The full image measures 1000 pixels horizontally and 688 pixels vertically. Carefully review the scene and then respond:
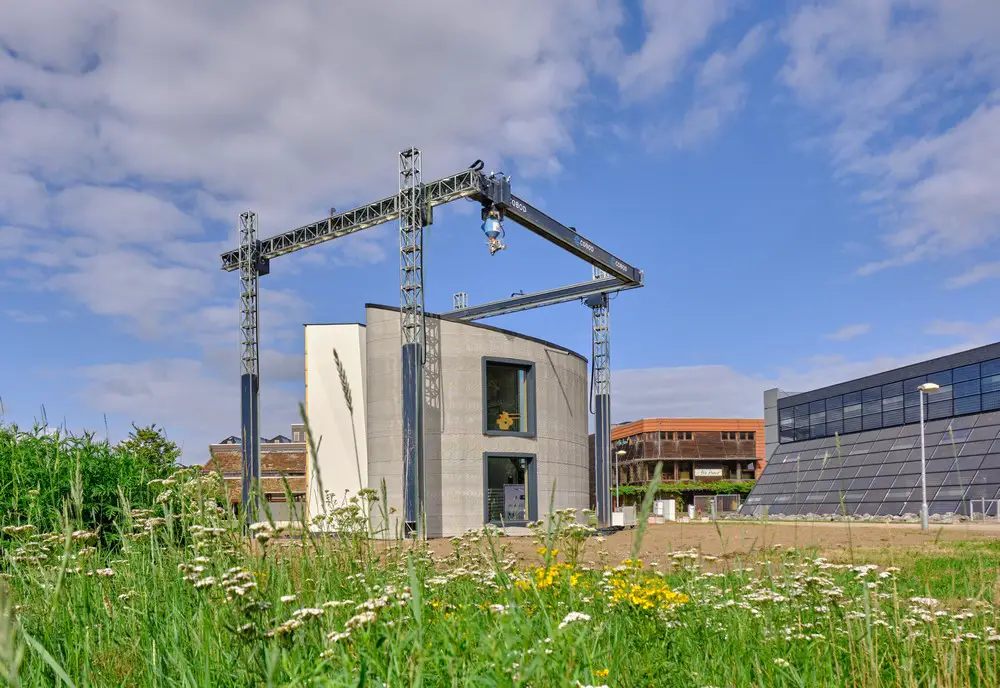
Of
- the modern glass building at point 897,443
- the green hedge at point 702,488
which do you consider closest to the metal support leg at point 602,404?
the modern glass building at point 897,443

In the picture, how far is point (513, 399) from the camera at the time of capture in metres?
27.7

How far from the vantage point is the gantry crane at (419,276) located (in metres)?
21.2

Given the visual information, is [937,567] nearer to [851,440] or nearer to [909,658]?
[909,658]

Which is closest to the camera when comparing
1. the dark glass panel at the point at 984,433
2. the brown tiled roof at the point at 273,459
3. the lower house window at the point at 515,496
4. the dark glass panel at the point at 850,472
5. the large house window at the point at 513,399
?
the lower house window at the point at 515,496

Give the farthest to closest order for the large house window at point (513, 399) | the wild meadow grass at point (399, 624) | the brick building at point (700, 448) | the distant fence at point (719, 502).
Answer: the brick building at point (700, 448) → the distant fence at point (719, 502) → the large house window at point (513, 399) → the wild meadow grass at point (399, 624)

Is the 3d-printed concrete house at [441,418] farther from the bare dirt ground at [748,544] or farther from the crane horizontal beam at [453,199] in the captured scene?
the bare dirt ground at [748,544]

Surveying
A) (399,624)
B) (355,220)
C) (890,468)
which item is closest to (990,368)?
(890,468)

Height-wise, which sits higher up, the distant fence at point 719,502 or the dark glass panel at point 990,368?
the dark glass panel at point 990,368

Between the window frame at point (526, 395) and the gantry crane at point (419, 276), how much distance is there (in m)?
3.06

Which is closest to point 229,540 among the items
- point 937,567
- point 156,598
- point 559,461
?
point 156,598

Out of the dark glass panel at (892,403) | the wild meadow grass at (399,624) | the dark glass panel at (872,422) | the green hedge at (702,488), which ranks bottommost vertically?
the green hedge at (702,488)

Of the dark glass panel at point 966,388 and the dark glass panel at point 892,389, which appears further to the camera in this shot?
the dark glass panel at point 892,389

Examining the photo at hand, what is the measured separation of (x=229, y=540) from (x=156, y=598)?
45 cm

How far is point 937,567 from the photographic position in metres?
9.93
